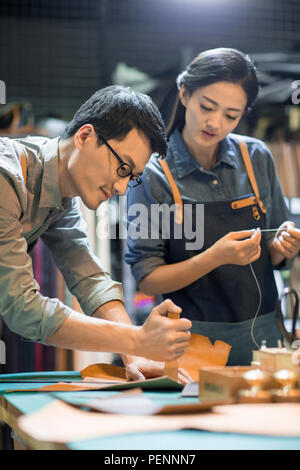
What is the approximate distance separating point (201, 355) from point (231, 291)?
362 millimetres

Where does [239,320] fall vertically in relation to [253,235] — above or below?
below

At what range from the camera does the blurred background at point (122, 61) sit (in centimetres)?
312

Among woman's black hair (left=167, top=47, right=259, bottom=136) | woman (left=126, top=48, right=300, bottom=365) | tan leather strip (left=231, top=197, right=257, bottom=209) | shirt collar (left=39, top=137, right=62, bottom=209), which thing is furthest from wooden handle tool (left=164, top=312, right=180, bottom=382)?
woman's black hair (left=167, top=47, right=259, bottom=136)

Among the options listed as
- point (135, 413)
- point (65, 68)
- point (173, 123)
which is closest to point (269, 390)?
point (135, 413)

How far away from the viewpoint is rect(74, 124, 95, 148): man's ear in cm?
159

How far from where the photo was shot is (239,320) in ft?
6.43

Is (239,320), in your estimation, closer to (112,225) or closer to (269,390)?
(269,390)

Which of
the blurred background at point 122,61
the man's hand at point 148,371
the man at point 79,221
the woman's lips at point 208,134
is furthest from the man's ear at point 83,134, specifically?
the blurred background at point 122,61

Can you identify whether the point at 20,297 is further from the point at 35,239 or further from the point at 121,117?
the point at 121,117

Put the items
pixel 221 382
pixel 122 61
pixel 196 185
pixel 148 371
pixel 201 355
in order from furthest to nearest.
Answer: pixel 122 61 < pixel 196 185 < pixel 201 355 < pixel 148 371 < pixel 221 382

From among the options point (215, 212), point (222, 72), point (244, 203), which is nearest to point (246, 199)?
point (244, 203)

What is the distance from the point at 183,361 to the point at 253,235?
454mm

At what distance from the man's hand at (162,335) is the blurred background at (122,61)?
65.4 inches

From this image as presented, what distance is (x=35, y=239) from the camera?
1.78 metres
